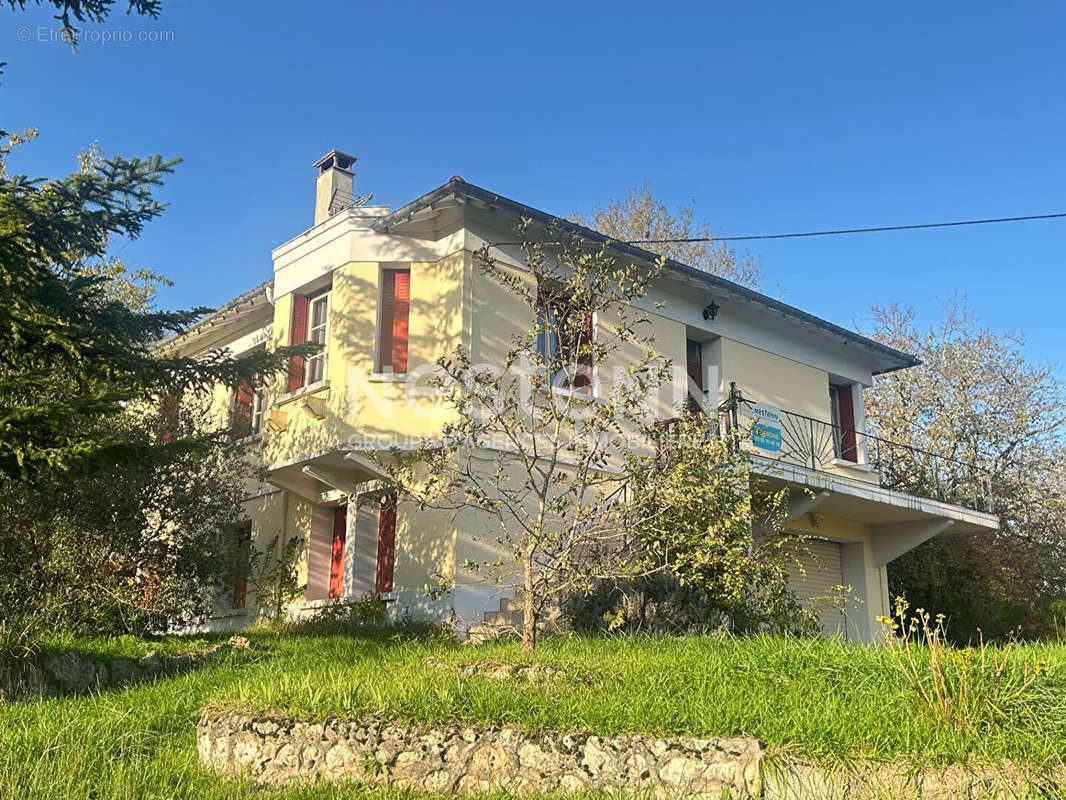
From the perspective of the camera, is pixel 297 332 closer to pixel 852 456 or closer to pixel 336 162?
pixel 336 162

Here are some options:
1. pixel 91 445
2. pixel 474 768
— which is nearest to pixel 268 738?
pixel 474 768

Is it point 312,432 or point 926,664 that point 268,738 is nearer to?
point 926,664

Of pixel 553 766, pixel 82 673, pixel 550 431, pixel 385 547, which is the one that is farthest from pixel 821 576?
pixel 82 673

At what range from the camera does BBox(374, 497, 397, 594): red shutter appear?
13555mm

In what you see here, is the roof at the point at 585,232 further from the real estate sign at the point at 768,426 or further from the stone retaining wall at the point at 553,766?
the stone retaining wall at the point at 553,766

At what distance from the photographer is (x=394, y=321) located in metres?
13.9

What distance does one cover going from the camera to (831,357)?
60.1 ft

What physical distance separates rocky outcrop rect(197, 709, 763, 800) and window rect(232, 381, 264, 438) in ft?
27.0

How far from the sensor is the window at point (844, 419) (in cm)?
1828

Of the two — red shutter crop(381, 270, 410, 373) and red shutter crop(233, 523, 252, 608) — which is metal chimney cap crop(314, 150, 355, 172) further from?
red shutter crop(233, 523, 252, 608)

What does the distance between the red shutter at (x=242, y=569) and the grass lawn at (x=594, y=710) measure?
20.6 ft

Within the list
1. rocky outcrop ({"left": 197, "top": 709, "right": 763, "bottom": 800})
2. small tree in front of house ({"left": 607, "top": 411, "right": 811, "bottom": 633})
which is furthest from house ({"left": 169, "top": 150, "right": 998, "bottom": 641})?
rocky outcrop ({"left": 197, "top": 709, "right": 763, "bottom": 800})

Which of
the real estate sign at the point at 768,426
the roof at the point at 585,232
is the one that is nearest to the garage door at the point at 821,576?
the real estate sign at the point at 768,426

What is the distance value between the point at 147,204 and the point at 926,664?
8.92 metres
